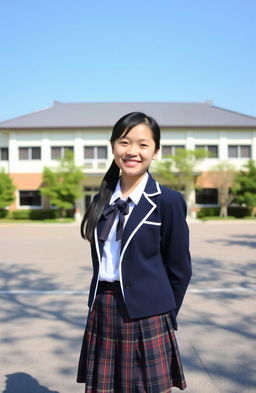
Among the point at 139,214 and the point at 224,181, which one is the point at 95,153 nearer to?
the point at 224,181

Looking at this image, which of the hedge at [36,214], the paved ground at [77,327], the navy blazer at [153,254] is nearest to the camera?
the navy blazer at [153,254]

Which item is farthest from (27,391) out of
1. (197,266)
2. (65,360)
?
(197,266)

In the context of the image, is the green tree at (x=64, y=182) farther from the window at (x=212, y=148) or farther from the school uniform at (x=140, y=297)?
the school uniform at (x=140, y=297)

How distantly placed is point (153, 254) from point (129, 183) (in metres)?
0.41

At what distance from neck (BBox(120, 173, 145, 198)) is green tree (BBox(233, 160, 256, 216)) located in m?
25.7

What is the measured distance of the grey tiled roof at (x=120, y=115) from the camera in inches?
1159

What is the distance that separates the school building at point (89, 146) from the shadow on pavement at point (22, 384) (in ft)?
83.7

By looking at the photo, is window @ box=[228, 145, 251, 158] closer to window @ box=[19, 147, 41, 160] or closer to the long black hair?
window @ box=[19, 147, 41, 160]

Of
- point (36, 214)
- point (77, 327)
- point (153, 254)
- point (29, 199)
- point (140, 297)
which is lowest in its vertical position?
point (36, 214)

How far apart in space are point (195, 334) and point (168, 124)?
1042 inches

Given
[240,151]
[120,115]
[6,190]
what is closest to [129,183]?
[6,190]

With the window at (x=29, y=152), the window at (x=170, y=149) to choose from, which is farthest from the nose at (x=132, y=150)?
the window at (x=29, y=152)

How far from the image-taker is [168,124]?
29.4 meters

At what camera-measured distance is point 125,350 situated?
1.87 metres
